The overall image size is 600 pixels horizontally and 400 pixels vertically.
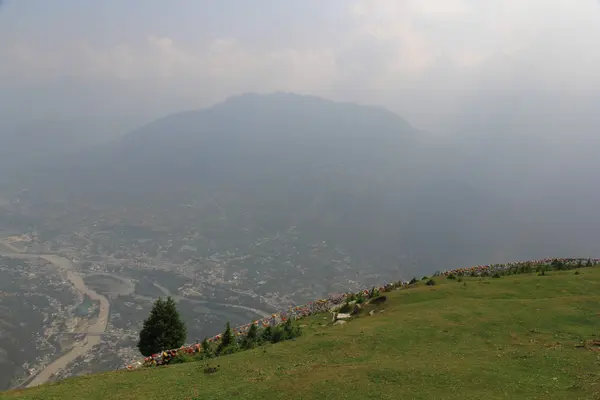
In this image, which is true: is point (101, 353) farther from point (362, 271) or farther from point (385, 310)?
point (362, 271)

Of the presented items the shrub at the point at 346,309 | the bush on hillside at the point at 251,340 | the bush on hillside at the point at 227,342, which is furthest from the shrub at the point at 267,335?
the shrub at the point at 346,309

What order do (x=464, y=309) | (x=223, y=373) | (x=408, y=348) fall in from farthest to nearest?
1. (x=464, y=309)
2. (x=408, y=348)
3. (x=223, y=373)

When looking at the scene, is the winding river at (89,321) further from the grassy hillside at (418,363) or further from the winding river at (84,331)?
the grassy hillside at (418,363)

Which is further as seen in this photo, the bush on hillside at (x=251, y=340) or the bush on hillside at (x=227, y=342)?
the bush on hillside at (x=251, y=340)

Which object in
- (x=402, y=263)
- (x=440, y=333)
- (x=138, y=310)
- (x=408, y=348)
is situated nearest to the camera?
(x=408, y=348)

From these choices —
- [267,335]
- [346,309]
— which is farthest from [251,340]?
[346,309]

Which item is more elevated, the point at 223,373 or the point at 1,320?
the point at 223,373

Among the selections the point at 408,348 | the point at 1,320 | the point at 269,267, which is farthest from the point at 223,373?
the point at 269,267
